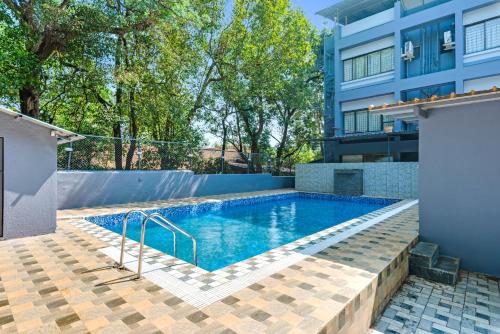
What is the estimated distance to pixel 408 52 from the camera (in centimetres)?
1588

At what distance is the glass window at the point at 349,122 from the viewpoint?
18266 millimetres

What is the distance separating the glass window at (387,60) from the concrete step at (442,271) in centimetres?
1482

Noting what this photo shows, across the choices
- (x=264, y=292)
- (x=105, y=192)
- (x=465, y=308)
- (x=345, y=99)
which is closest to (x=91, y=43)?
(x=105, y=192)

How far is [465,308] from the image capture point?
147 inches

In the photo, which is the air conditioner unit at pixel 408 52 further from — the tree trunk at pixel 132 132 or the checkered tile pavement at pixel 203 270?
the tree trunk at pixel 132 132

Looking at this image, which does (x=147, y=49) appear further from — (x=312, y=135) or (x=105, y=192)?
(x=312, y=135)

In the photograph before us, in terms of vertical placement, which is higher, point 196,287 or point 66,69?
point 66,69

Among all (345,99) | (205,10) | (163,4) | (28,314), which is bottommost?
(28,314)

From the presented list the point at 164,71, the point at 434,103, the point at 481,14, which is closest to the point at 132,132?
the point at 164,71

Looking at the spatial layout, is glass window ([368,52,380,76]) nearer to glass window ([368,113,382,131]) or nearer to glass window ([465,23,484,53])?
glass window ([368,113,382,131])

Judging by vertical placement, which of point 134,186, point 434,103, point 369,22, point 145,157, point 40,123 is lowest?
point 134,186

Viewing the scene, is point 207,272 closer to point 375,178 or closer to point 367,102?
point 375,178

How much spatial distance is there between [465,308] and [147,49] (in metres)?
13.5

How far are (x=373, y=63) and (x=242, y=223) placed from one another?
14.1m
